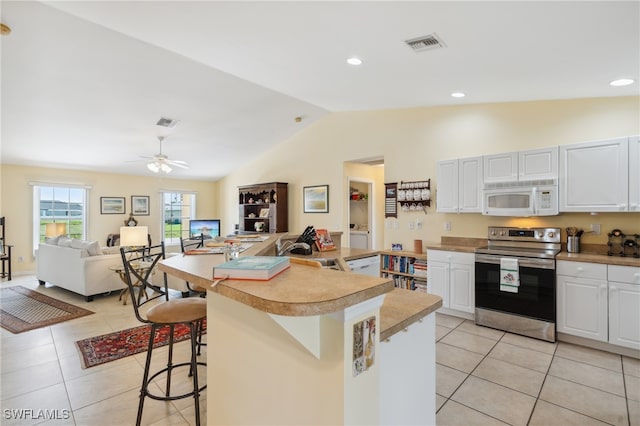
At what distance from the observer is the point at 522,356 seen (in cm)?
292

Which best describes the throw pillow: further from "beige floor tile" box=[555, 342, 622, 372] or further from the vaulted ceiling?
"beige floor tile" box=[555, 342, 622, 372]

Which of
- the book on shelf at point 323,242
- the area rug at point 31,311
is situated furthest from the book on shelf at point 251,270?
the area rug at point 31,311

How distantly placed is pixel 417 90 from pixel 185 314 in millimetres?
3412

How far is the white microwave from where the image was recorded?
3.41m

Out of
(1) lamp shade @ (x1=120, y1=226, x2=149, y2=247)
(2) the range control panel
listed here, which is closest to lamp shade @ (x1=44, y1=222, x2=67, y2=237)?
(1) lamp shade @ (x1=120, y1=226, x2=149, y2=247)

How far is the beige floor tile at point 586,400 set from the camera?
2.07 metres

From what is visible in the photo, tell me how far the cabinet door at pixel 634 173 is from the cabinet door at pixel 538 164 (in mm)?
578

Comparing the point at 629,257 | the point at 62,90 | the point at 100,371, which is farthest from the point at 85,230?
the point at 629,257

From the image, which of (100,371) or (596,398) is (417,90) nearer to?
(596,398)

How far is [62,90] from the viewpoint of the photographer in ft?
12.8

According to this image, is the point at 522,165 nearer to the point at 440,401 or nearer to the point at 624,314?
the point at 624,314

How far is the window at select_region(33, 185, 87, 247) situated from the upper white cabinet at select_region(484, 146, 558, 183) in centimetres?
813

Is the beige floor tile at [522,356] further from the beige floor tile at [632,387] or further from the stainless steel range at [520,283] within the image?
the beige floor tile at [632,387]

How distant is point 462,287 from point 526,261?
817mm
